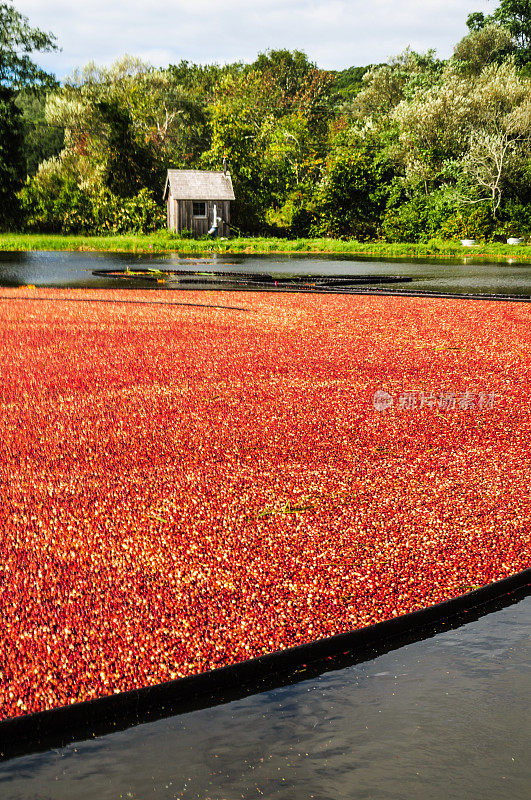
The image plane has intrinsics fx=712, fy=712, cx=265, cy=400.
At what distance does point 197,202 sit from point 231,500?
31.5m

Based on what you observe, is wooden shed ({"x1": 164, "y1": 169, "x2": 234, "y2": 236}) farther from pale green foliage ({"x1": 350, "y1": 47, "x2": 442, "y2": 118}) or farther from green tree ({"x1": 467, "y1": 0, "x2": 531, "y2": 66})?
green tree ({"x1": 467, "y1": 0, "x2": 531, "y2": 66})

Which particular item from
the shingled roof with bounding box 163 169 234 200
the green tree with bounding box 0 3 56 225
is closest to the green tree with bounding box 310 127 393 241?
the shingled roof with bounding box 163 169 234 200

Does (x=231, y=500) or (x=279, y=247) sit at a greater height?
(x=279, y=247)

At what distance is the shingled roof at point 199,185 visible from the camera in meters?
32.5

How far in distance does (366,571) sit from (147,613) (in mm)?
725

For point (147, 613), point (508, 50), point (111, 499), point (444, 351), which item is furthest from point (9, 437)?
point (508, 50)

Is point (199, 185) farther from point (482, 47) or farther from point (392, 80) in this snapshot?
point (482, 47)

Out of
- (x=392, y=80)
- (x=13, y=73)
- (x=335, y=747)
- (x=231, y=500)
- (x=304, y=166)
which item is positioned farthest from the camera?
(x=392, y=80)

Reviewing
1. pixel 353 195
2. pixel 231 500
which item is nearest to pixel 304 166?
pixel 353 195

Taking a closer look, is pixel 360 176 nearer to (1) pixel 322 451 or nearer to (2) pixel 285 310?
(2) pixel 285 310

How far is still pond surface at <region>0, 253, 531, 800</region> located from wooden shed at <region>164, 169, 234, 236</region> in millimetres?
31725

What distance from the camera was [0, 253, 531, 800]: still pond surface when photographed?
143 cm

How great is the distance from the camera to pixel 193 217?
32.8m

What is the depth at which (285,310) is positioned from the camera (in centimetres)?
848
